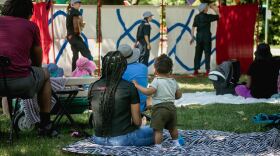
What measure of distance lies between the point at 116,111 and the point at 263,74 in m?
5.24

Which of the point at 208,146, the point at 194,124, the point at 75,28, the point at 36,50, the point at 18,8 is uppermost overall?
the point at 18,8

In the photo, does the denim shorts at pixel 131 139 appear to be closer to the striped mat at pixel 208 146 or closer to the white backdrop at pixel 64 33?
the striped mat at pixel 208 146

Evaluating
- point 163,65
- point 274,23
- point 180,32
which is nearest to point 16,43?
point 163,65

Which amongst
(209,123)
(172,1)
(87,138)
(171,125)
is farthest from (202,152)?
(172,1)

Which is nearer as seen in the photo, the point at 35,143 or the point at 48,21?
the point at 35,143

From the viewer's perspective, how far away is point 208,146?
683 centimetres

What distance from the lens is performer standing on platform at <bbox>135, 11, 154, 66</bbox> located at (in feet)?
51.2

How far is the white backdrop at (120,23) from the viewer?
16359 millimetres

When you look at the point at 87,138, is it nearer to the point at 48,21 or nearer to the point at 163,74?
the point at 163,74

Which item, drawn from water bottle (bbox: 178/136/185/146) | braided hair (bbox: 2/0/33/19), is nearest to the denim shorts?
water bottle (bbox: 178/136/185/146)

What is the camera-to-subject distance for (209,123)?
8.56 meters

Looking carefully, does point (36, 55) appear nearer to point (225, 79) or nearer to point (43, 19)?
point (225, 79)

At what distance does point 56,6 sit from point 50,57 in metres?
1.28

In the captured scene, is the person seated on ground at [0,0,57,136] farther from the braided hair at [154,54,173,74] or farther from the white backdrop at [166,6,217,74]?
the white backdrop at [166,6,217,74]
